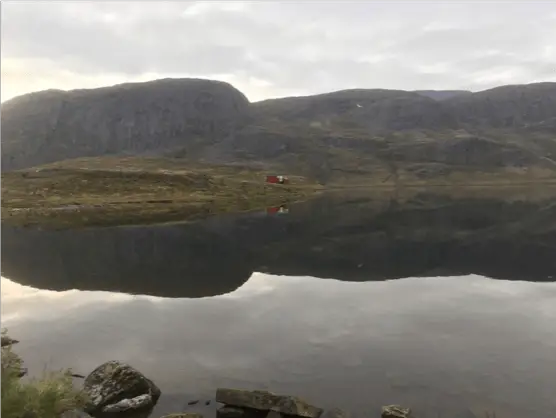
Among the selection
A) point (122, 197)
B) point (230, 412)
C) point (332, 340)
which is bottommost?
point (332, 340)

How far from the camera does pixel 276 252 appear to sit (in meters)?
62.8

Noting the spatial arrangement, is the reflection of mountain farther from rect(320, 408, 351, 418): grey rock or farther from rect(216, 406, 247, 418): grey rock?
rect(320, 408, 351, 418): grey rock

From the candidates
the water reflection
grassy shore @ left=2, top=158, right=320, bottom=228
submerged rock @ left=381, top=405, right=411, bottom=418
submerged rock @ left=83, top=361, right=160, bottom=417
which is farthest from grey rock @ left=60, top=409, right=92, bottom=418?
grassy shore @ left=2, top=158, right=320, bottom=228

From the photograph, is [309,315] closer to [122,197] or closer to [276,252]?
[276,252]

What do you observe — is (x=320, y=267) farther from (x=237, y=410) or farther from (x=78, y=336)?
(x=237, y=410)

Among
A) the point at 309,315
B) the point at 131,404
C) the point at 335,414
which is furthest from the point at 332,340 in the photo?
the point at 131,404

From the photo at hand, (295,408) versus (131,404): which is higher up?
(295,408)

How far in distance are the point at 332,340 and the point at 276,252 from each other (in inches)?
1351

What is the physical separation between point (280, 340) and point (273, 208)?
89252 mm

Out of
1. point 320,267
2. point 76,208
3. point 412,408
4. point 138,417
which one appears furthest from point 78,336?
point 76,208

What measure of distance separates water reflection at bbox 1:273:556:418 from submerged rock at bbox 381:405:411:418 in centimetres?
123

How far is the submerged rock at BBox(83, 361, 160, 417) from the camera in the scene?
2014 cm

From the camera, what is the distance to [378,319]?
108 feet

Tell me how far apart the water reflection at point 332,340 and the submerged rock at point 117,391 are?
0.85m
